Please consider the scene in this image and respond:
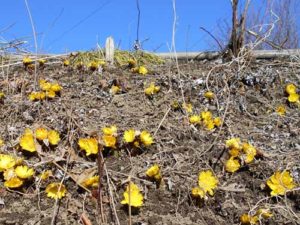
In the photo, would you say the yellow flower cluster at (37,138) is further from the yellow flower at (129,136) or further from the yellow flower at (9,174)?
the yellow flower at (129,136)

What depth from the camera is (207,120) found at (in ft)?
9.75

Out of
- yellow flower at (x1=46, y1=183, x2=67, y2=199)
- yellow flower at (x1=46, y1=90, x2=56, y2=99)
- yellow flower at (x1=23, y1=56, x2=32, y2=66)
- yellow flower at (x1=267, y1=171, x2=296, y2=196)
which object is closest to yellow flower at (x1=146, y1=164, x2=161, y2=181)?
yellow flower at (x1=46, y1=183, x2=67, y2=199)

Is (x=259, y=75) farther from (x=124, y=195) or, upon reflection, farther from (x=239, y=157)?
(x=124, y=195)

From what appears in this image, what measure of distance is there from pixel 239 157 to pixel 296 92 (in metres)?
0.96

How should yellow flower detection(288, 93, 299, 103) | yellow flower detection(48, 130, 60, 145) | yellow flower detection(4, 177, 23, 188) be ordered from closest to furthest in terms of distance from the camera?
yellow flower detection(4, 177, 23, 188) → yellow flower detection(48, 130, 60, 145) → yellow flower detection(288, 93, 299, 103)

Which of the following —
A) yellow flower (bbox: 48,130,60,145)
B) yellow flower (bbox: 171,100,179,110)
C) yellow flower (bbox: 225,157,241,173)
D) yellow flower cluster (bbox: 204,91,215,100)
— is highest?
yellow flower cluster (bbox: 204,91,215,100)

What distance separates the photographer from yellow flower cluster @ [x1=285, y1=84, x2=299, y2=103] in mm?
3295

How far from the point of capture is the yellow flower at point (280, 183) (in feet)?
8.09

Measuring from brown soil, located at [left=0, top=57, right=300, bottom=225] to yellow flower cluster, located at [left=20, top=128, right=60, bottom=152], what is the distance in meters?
0.04

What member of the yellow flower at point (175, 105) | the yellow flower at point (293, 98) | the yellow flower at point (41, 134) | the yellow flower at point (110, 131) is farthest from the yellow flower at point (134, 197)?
the yellow flower at point (293, 98)

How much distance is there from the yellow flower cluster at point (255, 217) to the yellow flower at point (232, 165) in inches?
10.8

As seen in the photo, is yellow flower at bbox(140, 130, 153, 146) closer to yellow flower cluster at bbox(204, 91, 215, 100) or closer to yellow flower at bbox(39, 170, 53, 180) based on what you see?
yellow flower at bbox(39, 170, 53, 180)

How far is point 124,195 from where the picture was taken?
2.32 meters

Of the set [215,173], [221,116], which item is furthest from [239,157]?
[221,116]
